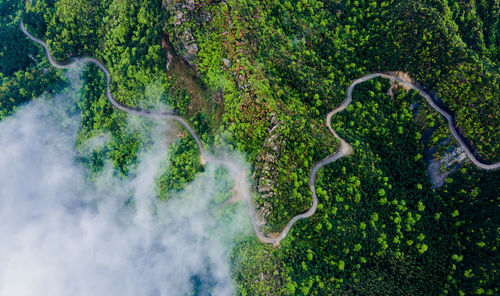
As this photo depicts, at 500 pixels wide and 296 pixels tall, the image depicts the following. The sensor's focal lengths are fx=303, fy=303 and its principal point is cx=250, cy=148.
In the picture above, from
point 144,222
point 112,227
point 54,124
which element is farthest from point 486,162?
point 54,124

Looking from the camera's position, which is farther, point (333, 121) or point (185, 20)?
point (333, 121)

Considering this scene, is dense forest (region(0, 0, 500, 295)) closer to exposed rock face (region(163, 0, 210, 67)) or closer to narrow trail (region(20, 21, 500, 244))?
exposed rock face (region(163, 0, 210, 67))

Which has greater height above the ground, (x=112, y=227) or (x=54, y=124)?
(x=54, y=124)

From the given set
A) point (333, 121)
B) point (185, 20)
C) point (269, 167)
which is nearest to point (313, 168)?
point (269, 167)

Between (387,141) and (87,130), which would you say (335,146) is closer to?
(387,141)

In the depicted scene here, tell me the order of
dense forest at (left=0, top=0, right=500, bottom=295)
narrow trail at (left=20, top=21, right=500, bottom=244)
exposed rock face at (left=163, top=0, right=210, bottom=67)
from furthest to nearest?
exposed rock face at (left=163, top=0, right=210, bottom=67) < narrow trail at (left=20, top=21, right=500, bottom=244) < dense forest at (left=0, top=0, right=500, bottom=295)

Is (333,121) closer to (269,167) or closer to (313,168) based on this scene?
(313,168)

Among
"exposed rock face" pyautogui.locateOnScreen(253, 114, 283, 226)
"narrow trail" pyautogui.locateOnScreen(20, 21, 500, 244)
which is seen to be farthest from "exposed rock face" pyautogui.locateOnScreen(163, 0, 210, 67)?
"exposed rock face" pyautogui.locateOnScreen(253, 114, 283, 226)
